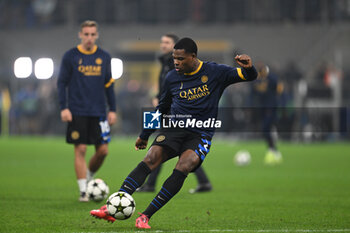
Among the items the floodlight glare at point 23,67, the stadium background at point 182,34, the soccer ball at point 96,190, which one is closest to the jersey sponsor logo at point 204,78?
the soccer ball at point 96,190

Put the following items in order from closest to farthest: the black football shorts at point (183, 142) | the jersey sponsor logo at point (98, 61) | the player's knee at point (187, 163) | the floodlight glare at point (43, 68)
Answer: the player's knee at point (187, 163), the black football shorts at point (183, 142), the jersey sponsor logo at point (98, 61), the floodlight glare at point (43, 68)

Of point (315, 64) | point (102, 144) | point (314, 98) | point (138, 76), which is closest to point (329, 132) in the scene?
point (314, 98)

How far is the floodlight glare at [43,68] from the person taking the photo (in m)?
31.4

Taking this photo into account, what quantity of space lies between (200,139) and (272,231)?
120 centimetres

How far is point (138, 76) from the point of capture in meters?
32.7

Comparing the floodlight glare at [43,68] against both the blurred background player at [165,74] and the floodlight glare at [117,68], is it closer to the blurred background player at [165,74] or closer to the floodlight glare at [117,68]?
the floodlight glare at [117,68]

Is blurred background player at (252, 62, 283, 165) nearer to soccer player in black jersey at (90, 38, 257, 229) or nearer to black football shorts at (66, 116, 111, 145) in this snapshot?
black football shorts at (66, 116, 111, 145)

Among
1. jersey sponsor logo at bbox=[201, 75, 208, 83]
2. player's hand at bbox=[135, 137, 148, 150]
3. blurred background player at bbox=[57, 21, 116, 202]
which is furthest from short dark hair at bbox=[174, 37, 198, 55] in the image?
blurred background player at bbox=[57, 21, 116, 202]

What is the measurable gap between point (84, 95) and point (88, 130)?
1.62ft

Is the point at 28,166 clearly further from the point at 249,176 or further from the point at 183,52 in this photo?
the point at 183,52

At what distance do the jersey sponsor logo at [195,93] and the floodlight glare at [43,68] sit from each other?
25.1 metres

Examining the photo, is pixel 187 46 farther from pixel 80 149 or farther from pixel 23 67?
pixel 23 67

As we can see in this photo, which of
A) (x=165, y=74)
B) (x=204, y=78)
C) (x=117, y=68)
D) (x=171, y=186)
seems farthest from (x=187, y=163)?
(x=117, y=68)

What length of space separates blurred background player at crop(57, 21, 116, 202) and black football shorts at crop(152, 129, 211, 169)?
238cm
